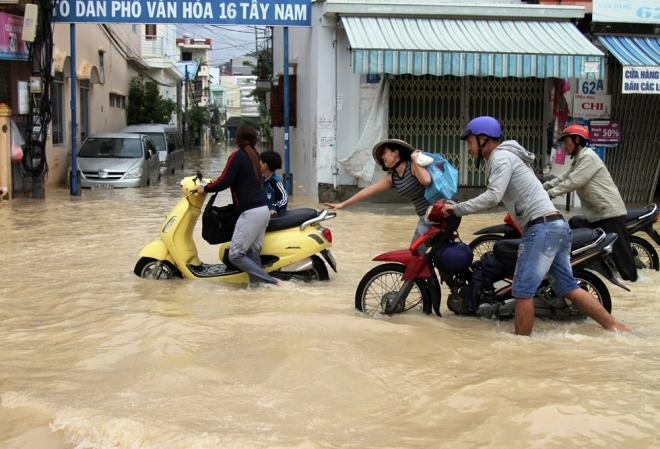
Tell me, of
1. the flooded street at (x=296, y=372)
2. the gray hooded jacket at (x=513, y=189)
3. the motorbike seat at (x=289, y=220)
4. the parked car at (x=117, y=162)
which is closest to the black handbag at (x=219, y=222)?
the motorbike seat at (x=289, y=220)

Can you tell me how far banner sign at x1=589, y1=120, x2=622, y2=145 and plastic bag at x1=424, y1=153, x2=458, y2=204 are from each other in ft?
28.7

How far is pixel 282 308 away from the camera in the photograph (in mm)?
6668

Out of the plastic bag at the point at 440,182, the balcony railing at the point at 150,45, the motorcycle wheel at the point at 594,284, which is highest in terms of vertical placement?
the balcony railing at the point at 150,45

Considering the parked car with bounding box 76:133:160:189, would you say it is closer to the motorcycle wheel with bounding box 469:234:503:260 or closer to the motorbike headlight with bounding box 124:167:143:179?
the motorbike headlight with bounding box 124:167:143:179

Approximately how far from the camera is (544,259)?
5.46 metres

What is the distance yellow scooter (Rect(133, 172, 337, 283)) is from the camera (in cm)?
746

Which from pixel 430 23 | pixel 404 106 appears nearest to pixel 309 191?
pixel 404 106

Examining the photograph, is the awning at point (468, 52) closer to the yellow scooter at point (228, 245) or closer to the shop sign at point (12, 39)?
the yellow scooter at point (228, 245)

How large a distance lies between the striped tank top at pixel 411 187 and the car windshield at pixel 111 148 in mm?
13041

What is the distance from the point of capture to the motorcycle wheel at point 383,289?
20.2ft

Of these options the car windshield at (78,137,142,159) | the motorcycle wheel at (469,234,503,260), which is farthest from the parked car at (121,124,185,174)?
the motorcycle wheel at (469,234,503,260)

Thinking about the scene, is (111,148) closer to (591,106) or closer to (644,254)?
(591,106)

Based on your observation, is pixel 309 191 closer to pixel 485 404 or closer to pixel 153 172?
pixel 153 172

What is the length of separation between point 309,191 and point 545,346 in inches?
447
